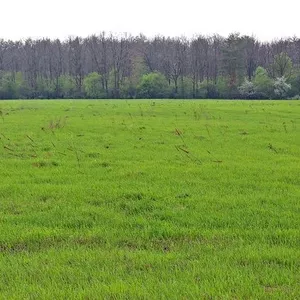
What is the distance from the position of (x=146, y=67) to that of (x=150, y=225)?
337 ft

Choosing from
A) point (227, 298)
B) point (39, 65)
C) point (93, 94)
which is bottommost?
point (227, 298)

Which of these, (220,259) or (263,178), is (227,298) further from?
(263,178)

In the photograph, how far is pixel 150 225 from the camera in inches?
278

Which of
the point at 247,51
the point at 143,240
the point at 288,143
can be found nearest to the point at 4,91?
the point at 247,51

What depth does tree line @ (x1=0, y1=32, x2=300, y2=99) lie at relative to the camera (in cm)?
9244

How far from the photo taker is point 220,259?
5.65 meters

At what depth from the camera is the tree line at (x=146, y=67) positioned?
92.4 metres

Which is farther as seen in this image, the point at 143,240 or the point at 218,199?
the point at 218,199

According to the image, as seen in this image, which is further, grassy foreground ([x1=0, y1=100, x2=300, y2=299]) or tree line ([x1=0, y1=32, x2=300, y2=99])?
tree line ([x1=0, y1=32, x2=300, y2=99])

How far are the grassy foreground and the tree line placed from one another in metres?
74.4

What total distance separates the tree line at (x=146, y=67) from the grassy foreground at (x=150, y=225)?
7435 cm

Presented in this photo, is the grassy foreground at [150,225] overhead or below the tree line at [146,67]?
below

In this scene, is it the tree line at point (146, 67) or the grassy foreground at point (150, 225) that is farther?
the tree line at point (146, 67)

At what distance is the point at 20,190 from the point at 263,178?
6371mm
